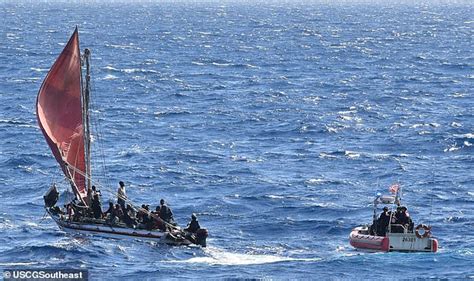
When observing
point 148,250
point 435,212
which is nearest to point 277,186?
point 435,212

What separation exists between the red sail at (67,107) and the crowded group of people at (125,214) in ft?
3.95

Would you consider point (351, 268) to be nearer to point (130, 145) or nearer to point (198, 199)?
point (198, 199)

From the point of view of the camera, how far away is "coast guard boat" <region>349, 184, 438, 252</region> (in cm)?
4866

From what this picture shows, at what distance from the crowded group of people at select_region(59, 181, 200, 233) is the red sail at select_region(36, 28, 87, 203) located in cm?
120

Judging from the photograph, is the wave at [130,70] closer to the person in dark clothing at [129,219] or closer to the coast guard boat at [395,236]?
the person in dark clothing at [129,219]

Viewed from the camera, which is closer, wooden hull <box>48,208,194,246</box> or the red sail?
wooden hull <box>48,208,194,246</box>

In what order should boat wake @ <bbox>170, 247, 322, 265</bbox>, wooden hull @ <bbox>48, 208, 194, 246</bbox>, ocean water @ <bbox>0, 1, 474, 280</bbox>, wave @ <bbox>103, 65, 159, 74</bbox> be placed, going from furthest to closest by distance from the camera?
wave @ <bbox>103, 65, 159, 74</bbox>, wooden hull @ <bbox>48, 208, 194, 246</bbox>, ocean water @ <bbox>0, 1, 474, 280</bbox>, boat wake @ <bbox>170, 247, 322, 265</bbox>

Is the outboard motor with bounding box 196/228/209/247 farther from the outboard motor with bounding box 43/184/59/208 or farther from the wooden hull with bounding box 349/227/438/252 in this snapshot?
the outboard motor with bounding box 43/184/59/208

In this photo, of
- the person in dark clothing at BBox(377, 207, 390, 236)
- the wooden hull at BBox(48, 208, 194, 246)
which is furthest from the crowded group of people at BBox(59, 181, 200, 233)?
the person in dark clothing at BBox(377, 207, 390, 236)

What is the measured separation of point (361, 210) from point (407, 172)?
30.3 feet

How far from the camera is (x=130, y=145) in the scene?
7481 cm

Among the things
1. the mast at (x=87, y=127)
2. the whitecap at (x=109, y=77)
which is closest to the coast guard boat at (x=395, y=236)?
the mast at (x=87, y=127)

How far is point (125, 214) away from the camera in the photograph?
5159 cm

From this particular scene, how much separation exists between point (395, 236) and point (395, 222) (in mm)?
721
